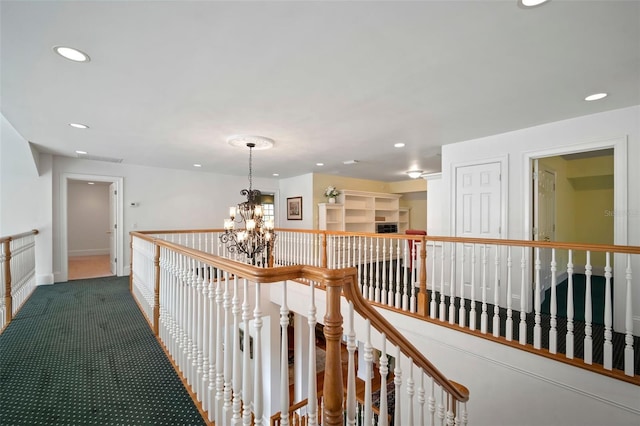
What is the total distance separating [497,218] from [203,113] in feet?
13.4

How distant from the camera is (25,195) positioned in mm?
4891

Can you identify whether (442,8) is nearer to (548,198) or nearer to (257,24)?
(257,24)

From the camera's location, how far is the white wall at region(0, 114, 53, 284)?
468 cm

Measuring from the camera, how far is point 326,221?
286 inches

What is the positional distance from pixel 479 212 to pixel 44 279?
7496mm

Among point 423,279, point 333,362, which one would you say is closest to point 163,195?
point 423,279

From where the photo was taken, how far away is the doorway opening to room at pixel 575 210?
166 inches

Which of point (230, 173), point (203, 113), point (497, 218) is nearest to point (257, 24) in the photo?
point (203, 113)

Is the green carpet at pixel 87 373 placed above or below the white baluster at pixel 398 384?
below

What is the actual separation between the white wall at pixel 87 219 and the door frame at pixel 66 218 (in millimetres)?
3842

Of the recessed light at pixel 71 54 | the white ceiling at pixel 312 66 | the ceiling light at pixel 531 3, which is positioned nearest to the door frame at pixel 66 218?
the white ceiling at pixel 312 66

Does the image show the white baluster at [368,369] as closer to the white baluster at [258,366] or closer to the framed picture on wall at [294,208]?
the white baluster at [258,366]

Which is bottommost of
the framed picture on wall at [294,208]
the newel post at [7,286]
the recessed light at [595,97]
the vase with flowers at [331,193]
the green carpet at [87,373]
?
the green carpet at [87,373]

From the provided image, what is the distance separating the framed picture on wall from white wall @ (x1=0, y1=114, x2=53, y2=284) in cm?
500
